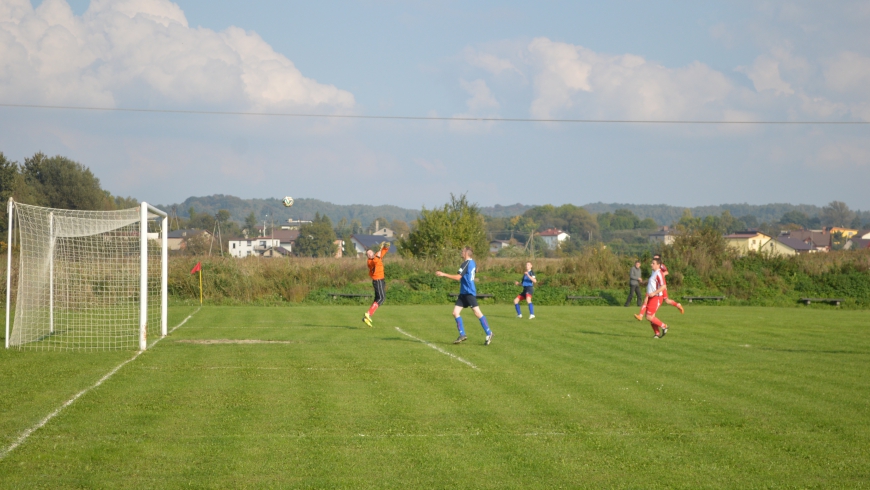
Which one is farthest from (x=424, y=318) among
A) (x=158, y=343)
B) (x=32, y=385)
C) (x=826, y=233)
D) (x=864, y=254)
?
(x=826, y=233)

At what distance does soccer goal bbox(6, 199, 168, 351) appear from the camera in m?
14.6

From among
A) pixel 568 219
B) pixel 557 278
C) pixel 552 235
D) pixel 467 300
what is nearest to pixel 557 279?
pixel 557 278

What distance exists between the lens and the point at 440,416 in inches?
324

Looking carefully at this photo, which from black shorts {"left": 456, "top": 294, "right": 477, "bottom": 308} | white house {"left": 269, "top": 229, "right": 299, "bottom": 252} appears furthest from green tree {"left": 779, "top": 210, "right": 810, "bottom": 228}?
black shorts {"left": 456, "top": 294, "right": 477, "bottom": 308}

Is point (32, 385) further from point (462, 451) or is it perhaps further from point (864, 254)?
point (864, 254)

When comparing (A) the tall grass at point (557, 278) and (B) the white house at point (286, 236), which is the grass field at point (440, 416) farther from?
(B) the white house at point (286, 236)

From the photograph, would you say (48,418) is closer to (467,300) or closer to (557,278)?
(467,300)

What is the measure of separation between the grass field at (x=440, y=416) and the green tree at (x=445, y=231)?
1262 inches

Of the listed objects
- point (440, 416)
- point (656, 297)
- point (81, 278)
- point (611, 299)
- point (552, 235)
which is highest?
point (552, 235)

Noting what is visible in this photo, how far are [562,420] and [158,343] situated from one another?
10369 mm

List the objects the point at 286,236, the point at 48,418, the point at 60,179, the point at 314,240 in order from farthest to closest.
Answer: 1. the point at 286,236
2. the point at 314,240
3. the point at 60,179
4. the point at 48,418

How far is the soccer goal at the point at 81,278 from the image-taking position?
14.6 meters

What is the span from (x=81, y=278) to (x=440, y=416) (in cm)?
1435

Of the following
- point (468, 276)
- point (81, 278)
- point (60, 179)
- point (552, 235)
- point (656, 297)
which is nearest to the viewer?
point (468, 276)
